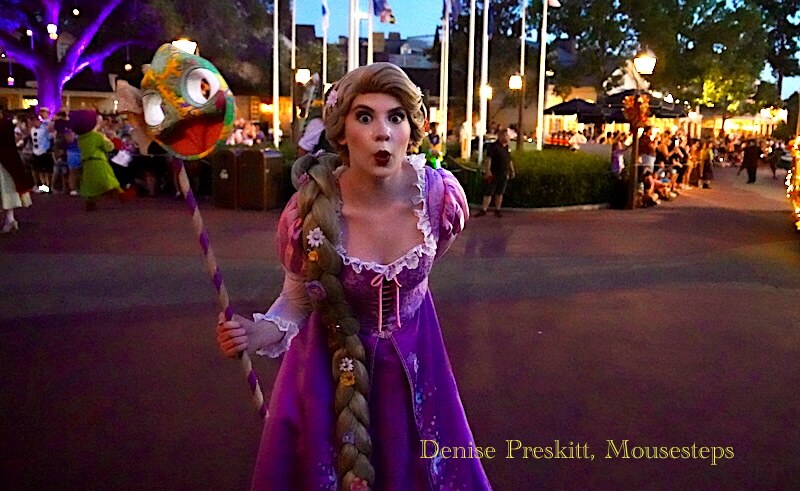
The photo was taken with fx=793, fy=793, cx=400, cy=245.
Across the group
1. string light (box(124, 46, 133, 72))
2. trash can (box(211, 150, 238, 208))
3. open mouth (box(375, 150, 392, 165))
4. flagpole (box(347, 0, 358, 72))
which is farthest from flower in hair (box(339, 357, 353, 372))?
string light (box(124, 46, 133, 72))

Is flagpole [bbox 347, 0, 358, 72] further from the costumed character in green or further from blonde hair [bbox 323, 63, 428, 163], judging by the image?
blonde hair [bbox 323, 63, 428, 163]

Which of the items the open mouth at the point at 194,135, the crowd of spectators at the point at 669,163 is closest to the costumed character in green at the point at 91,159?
the crowd of spectators at the point at 669,163

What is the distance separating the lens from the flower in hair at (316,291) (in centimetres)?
235

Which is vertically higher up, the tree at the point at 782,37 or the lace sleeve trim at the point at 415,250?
the tree at the point at 782,37

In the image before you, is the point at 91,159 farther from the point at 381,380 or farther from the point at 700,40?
the point at 700,40

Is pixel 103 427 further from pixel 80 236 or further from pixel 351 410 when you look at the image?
pixel 80 236

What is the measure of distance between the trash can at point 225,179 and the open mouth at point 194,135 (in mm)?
12058

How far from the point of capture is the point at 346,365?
2393 mm

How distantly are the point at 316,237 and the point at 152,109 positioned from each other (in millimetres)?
580

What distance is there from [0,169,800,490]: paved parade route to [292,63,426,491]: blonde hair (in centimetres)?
165

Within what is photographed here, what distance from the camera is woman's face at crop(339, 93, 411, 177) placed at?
236 centimetres

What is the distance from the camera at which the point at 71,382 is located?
505cm

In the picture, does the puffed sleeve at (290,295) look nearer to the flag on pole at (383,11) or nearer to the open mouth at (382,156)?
the open mouth at (382,156)

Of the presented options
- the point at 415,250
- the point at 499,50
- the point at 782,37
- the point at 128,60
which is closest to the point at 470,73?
the point at 415,250
